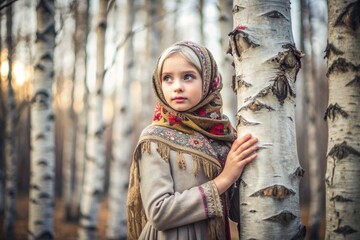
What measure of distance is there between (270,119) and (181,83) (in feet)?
1.88

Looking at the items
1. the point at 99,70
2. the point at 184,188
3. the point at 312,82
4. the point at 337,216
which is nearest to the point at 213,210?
the point at 184,188

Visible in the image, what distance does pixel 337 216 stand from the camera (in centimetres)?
160

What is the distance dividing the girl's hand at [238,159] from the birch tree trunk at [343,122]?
1.91 ft

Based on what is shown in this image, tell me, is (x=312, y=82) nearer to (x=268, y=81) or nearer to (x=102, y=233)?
(x=268, y=81)

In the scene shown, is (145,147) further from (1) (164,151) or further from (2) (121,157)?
(2) (121,157)

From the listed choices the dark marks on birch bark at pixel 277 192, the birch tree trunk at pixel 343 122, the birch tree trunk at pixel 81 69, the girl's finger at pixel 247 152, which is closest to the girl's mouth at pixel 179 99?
the girl's finger at pixel 247 152

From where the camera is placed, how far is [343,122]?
167 centimetres

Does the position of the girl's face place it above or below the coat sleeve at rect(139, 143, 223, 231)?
above

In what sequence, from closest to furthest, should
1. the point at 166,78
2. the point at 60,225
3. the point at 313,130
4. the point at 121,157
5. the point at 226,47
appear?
the point at 166,78 < the point at 226,47 < the point at 121,157 < the point at 313,130 < the point at 60,225

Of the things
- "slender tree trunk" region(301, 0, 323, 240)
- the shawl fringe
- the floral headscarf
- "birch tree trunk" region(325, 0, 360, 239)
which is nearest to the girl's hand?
the shawl fringe

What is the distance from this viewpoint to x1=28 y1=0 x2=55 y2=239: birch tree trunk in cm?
409

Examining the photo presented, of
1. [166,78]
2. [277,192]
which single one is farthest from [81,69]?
[277,192]

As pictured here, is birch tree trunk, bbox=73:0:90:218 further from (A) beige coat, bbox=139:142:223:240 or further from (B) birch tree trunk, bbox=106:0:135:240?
(A) beige coat, bbox=139:142:223:240

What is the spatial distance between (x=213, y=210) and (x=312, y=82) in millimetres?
6718
